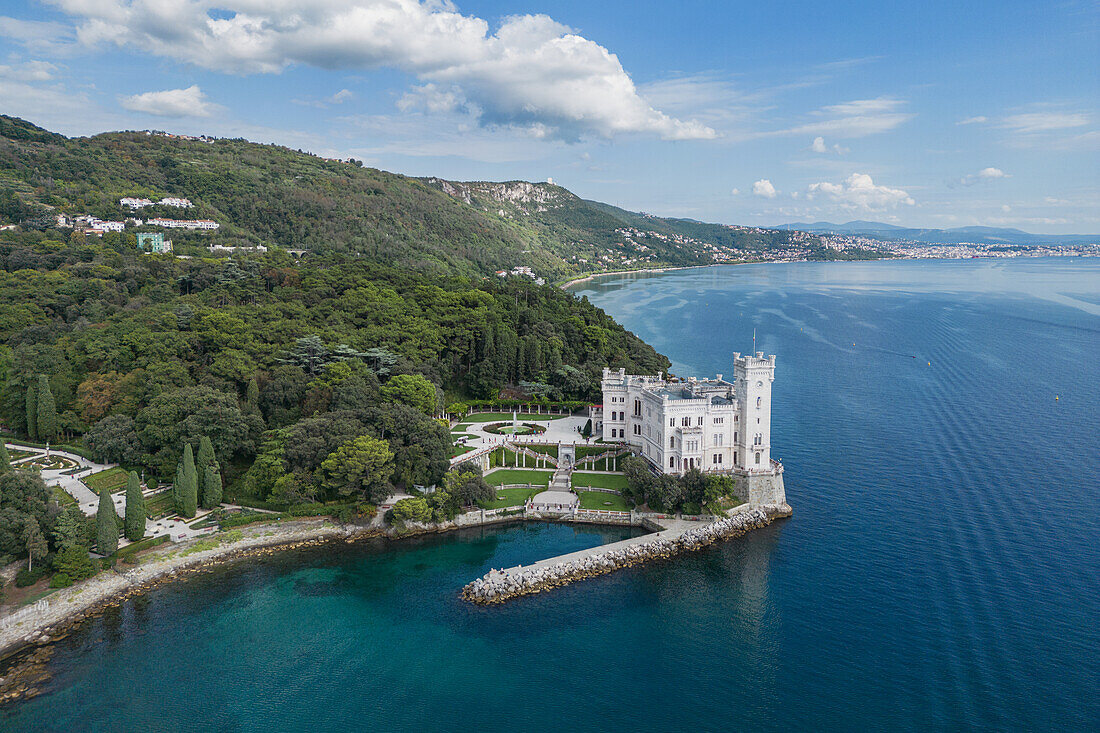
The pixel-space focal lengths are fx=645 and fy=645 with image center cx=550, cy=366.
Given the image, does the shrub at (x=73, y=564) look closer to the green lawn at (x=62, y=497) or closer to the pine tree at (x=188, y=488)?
the green lawn at (x=62, y=497)

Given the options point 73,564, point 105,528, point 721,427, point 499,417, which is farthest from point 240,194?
point 721,427

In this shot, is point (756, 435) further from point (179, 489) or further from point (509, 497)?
point (179, 489)

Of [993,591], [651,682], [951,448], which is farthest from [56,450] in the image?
[951,448]

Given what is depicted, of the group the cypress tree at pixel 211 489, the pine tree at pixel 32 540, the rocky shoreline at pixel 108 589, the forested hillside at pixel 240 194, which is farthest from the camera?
the forested hillside at pixel 240 194

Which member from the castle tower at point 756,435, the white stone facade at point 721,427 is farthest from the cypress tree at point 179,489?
the castle tower at point 756,435

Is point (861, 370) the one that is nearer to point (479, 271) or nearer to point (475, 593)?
point (475, 593)
